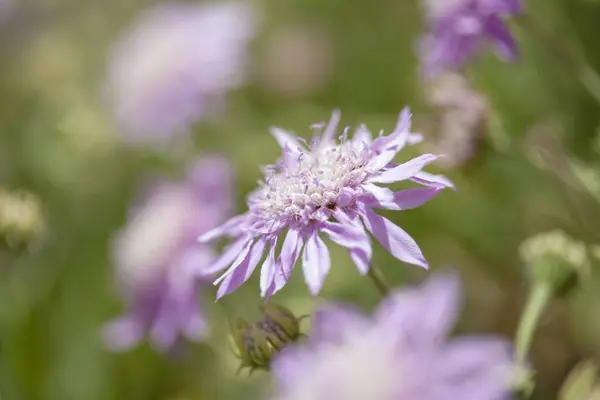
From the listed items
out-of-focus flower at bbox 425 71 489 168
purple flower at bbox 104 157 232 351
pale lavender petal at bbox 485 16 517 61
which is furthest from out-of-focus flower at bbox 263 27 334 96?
pale lavender petal at bbox 485 16 517 61

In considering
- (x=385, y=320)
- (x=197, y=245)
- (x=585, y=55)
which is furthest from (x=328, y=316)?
(x=585, y=55)

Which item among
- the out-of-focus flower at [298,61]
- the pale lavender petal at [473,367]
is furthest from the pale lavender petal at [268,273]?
the out-of-focus flower at [298,61]

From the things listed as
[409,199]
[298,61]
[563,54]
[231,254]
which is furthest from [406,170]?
[298,61]

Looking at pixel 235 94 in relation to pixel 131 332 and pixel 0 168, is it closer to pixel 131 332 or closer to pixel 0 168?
pixel 0 168

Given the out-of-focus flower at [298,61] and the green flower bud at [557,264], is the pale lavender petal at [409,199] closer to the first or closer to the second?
the green flower bud at [557,264]

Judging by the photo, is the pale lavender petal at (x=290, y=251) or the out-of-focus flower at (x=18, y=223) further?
the out-of-focus flower at (x=18, y=223)
